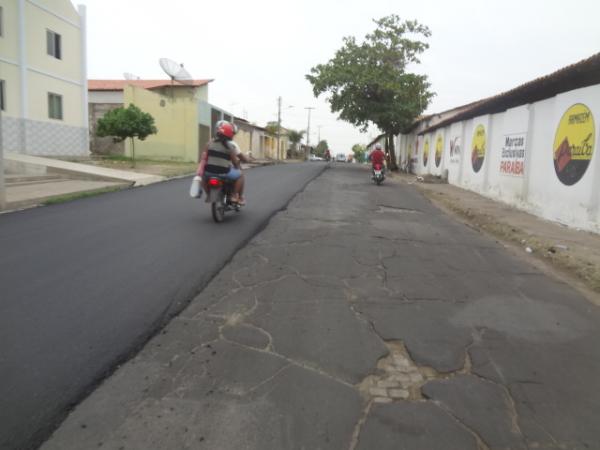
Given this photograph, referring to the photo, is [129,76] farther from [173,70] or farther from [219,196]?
[219,196]

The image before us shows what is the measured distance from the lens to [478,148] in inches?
682

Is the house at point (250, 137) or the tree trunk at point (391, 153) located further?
the house at point (250, 137)

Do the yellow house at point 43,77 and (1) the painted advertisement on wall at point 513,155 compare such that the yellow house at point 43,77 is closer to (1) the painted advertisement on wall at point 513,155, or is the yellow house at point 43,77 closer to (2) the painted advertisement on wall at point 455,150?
(1) the painted advertisement on wall at point 513,155

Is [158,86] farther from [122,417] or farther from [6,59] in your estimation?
A: [122,417]

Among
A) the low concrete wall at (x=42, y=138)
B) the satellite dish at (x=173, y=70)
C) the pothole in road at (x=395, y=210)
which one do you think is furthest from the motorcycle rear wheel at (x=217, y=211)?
the satellite dish at (x=173, y=70)

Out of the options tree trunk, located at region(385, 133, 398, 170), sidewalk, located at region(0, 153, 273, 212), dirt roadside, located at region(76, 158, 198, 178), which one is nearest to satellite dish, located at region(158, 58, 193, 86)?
dirt roadside, located at region(76, 158, 198, 178)

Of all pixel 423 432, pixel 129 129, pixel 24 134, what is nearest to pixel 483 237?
pixel 423 432

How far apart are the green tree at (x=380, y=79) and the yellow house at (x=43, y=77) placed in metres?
14.7

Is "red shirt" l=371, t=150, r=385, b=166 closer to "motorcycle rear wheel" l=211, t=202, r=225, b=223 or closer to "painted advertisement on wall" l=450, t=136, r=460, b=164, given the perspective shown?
"painted advertisement on wall" l=450, t=136, r=460, b=164

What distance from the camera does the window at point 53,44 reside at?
22859 mm

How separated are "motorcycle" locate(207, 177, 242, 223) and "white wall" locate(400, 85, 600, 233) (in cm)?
699

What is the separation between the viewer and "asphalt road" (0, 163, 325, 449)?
2.90 metres

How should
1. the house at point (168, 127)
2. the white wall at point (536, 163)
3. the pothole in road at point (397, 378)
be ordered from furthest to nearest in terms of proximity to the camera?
1. the house at point (168, 127)
2. the white wall at point (536, 163)
3. the pothole in road at point (397, 378)

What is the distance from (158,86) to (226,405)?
36508 millimetres
